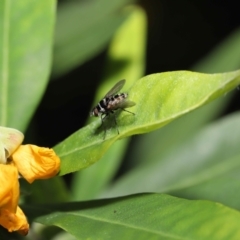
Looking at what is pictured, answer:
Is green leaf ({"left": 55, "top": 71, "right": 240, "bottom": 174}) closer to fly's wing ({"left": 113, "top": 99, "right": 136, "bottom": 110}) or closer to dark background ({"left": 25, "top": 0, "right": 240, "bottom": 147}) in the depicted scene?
fly's wing ({"left": 113, "top": 99, "right": 136, "bottom": 110})

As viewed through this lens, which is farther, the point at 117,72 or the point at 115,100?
the point at 117,72

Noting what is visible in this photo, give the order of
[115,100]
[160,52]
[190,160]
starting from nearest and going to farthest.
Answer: [115,100] → [190,160] → [160,52]

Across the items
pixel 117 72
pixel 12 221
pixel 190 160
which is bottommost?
pixel 190 160

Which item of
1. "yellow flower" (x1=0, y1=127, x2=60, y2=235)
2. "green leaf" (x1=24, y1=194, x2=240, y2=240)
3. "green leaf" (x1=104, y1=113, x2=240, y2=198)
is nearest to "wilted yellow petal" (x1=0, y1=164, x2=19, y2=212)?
"yellow flower" (x1=0, y1=127, x2=60, y2=235)

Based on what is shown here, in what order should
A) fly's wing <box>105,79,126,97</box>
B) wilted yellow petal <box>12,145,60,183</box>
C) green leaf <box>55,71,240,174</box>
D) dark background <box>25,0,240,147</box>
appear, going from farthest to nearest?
dark background <box>25,0,240,147</box> < fly's wing <box>105,79,126,97</box> < wilted yellow petal <box>12,145,60,183</box> < green leaf <box>55,71,240,174</box>

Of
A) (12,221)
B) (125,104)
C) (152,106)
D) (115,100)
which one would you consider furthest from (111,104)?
(12,221)

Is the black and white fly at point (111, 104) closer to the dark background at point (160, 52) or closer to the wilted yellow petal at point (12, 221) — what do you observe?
the wilted yellow petal at point (12, 221)

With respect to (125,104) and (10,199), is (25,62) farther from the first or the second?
(10,199)
